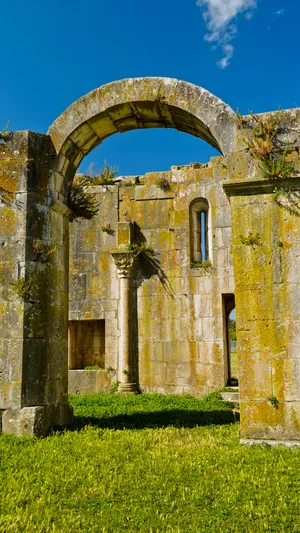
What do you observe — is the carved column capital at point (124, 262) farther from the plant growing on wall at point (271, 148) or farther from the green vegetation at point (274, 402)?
the green vegetation at point (274, 402)

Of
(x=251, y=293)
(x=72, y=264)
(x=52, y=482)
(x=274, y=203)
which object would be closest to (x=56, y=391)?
(x=52, y=482)

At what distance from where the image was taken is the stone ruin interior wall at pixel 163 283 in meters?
12.4

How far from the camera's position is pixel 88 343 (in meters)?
14.7

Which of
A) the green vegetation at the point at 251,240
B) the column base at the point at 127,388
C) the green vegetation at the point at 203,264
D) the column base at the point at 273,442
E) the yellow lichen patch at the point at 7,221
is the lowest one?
the column base at the point at 127,388

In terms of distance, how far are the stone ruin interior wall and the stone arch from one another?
213 inches

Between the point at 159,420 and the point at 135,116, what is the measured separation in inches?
189

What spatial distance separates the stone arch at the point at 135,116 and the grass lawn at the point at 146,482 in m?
3.68

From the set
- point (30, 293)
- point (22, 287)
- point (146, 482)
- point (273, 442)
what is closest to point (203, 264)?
point (30, 293)

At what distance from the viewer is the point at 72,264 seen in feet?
45.1

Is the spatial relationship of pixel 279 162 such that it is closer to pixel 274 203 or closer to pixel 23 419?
pixel 274 203

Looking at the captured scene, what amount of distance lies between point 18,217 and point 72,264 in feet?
23.4

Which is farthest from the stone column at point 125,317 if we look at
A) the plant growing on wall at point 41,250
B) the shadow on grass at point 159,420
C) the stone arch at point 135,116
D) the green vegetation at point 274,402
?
the green vegetation at point 274,402

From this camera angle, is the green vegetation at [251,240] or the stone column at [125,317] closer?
the green vegetation at [251,240]

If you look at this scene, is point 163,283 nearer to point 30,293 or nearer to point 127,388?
point 127,388
